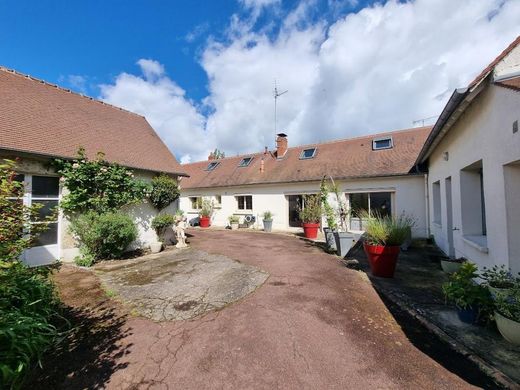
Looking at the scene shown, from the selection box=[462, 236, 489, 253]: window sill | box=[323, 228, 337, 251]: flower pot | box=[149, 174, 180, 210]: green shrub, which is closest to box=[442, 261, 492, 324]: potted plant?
box=[462, 236, 489, 253]: window sill

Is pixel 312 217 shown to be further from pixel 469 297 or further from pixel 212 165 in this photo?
pixel 212 165

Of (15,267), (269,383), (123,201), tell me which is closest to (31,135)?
(123,201)

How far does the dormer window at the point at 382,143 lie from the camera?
13.8 meters

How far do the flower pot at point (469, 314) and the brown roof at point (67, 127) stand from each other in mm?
10241

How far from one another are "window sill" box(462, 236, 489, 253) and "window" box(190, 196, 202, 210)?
54.0 feet

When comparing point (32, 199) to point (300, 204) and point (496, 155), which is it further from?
point (300, 204)

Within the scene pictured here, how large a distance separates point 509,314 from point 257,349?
10.5 ft

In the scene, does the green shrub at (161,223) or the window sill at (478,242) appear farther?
the green shrub at (161,223)

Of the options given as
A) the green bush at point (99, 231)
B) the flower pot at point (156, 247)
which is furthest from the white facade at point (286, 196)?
the green bush at point (99, 231)

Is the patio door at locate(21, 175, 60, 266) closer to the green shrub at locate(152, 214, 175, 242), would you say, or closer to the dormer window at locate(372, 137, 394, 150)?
the green shrub at locate(152, 214, 175, 242)

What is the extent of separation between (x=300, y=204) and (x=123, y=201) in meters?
9.52

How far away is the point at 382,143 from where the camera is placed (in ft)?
46.9

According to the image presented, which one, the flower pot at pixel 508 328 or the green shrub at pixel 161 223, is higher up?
the green shrub at pixel 161 223

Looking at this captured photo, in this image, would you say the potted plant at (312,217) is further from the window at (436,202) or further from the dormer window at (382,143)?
the dormer window at (382,143)
